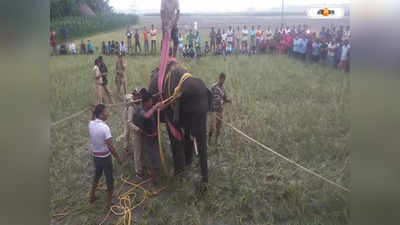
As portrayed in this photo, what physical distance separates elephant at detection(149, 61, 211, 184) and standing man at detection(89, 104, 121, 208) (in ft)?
2.57

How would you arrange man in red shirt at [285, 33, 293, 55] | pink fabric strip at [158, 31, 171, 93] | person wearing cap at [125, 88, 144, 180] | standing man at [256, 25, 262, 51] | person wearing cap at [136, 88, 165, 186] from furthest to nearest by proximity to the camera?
man in red shirt at [285, 33, 293, 55]
standing man at [256, 25, 262, 51]
pink fabric strip at [158, 31, 171, 93]
person wearing cap at [125, 88, 144, 180]
person wearing cap at [136, 88, 165, 186]

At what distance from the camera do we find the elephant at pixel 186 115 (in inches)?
153

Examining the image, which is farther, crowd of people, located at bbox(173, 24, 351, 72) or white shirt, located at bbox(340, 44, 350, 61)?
crowd of people, located at bbox(173, 24, 351, 72)

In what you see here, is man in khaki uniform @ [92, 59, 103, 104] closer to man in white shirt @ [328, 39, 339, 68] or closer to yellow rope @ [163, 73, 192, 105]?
yellow rope @ [163, 73, 192, 105]

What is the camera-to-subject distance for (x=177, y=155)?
164 inches

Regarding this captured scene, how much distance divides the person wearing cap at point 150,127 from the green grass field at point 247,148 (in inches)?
9.6

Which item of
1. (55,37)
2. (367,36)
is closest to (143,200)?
(55,37)

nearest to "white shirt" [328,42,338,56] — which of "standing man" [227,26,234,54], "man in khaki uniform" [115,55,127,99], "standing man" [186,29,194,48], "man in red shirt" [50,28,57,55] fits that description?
"standing man" [227,26,234,54]

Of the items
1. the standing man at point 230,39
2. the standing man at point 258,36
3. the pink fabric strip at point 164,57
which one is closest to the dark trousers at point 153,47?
the pink fabric strip at point 164,57

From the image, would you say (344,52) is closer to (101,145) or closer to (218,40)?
(218,40)

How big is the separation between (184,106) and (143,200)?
3.63 feet

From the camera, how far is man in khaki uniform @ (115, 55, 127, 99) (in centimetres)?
438

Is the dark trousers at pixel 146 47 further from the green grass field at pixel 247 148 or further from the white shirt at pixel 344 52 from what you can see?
the white shirt at pixel 344 52

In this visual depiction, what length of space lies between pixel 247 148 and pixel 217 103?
0.66 m
